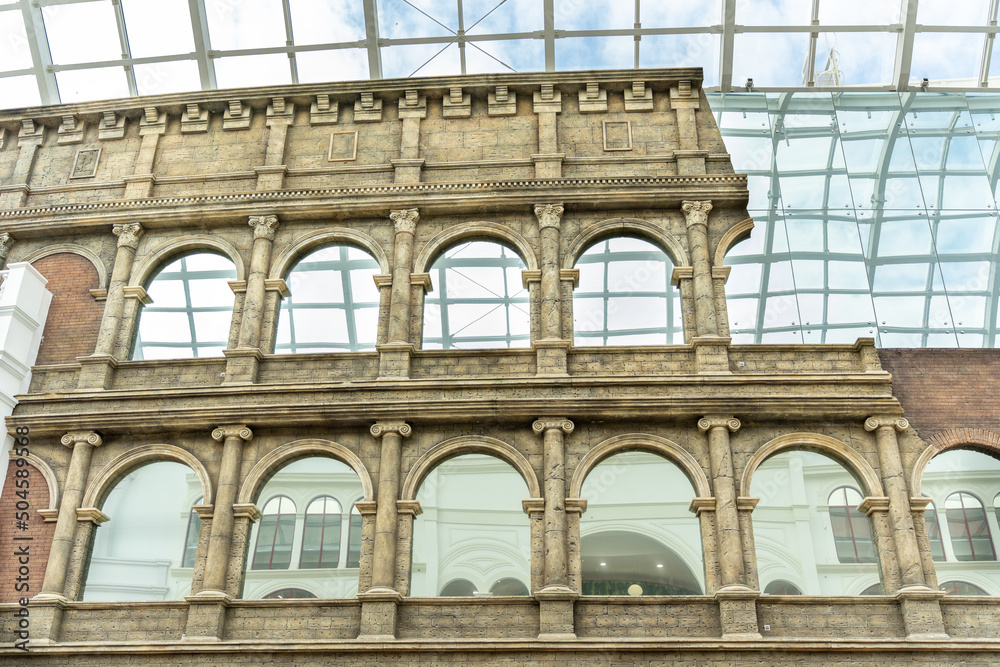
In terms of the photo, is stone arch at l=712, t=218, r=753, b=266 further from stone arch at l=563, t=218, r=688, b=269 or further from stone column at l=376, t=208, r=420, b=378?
stone column at l=376, t=208, r=420, b=378

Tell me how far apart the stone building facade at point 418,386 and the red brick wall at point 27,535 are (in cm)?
6

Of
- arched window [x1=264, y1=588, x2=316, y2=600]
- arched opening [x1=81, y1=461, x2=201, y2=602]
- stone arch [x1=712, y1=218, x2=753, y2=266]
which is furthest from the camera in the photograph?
stone arch [x1=712, y1=218, x2=753, y2=266]

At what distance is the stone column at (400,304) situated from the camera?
1847 cm

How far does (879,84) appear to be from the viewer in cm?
2209

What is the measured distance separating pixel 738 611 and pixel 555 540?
3.15 m

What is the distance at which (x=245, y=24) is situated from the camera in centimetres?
2236

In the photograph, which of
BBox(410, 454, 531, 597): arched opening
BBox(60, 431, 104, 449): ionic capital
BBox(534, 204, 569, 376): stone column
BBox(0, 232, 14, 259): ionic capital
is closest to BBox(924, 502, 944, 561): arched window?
BBox(534, 204, 569, 376): stone column

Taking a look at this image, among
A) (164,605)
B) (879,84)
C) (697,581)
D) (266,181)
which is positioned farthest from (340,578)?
(879,84)

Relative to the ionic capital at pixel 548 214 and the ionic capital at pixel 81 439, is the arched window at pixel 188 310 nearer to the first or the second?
the ionic capital at pixel 81 439

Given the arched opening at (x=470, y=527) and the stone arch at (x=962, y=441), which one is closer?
the arched opening at (x=470, y=527)

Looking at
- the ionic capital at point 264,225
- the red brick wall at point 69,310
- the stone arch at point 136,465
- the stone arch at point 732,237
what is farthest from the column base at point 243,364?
the stone arch at point 732,237

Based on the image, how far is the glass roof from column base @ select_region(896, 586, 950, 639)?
37.5ft

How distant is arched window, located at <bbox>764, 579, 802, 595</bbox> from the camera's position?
16359mm

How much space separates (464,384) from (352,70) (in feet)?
29.0
